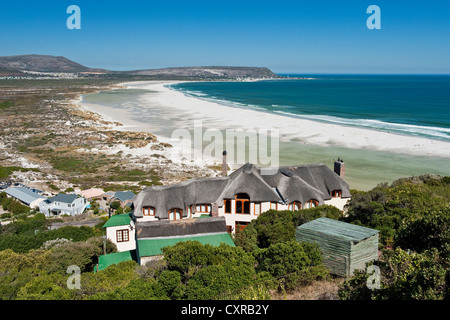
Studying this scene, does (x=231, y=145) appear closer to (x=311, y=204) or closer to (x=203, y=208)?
(x=311, y=204)

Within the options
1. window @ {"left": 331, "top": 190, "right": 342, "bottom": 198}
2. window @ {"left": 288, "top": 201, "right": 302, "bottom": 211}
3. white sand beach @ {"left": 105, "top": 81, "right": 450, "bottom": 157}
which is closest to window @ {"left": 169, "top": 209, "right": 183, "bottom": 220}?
window @ {"left": 288, "top": 201, "right": 302, "bottom": 211}

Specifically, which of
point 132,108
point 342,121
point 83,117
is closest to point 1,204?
point 83,117

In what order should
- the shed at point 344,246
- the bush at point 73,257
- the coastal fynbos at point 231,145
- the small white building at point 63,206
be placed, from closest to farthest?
the shed at point 344,246 → the bush at point 73,257 → the small white building at point 63,206 → the coastal fynbos at point 231,145

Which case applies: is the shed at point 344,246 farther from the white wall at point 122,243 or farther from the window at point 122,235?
the window at point 122,235

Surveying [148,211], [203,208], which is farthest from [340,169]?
[148,211]

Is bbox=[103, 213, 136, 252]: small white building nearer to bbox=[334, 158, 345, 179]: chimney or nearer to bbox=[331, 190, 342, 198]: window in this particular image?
bbox=[331, 190, 342, 198]: window

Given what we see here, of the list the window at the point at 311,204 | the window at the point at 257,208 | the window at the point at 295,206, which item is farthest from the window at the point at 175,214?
the window at the point at 311,204
